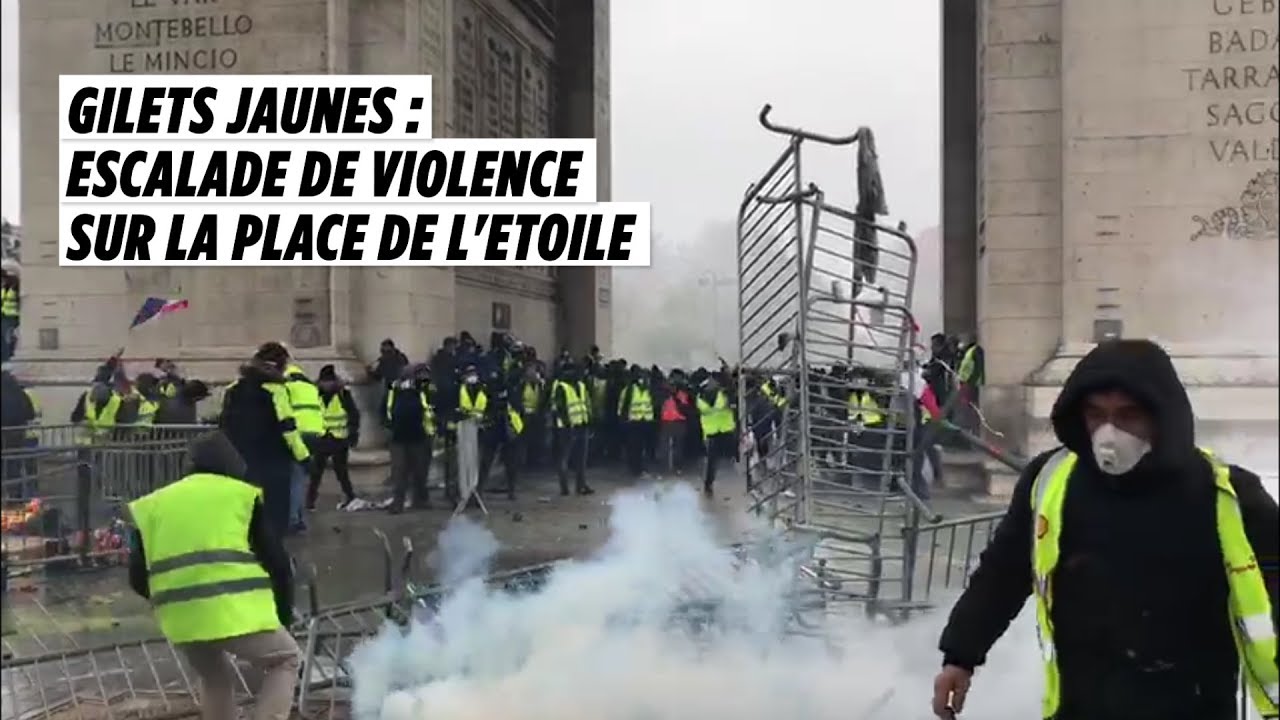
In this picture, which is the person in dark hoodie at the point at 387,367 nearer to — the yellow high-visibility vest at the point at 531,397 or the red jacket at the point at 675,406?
the yellow high-visibility vest at the point at 531,397

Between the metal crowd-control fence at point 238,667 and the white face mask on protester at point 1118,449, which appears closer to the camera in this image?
the white face mask on protester at point 1118,449

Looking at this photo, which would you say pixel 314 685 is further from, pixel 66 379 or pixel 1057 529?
pixel 66 379

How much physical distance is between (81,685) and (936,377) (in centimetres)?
817

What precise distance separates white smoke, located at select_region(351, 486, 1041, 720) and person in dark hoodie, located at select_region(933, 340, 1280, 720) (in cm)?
221

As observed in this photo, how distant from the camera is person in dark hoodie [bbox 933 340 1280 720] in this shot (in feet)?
7.41

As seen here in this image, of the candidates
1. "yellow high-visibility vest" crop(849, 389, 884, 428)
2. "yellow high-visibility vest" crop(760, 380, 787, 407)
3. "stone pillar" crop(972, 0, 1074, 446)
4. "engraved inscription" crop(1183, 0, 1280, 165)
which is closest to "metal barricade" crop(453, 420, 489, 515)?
"yellow high-visibility vest" crop(760, 380, 787, 407)

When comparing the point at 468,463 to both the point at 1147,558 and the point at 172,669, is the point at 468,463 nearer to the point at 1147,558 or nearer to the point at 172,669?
the point at 172,669

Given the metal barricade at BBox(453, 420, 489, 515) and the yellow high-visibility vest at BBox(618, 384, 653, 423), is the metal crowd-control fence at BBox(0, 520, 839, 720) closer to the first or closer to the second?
the metal barricade at BBox(453, 420, 489, 515)

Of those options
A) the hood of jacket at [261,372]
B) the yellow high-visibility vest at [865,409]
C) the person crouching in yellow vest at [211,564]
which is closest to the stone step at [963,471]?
the yellow high-visibility vest at [865,409]

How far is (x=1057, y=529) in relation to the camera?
2.44 meters

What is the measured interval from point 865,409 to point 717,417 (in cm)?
673

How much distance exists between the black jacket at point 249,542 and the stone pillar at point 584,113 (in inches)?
595

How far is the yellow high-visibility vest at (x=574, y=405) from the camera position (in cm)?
1225

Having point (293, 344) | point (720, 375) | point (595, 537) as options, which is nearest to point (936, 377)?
point (720, 375)
